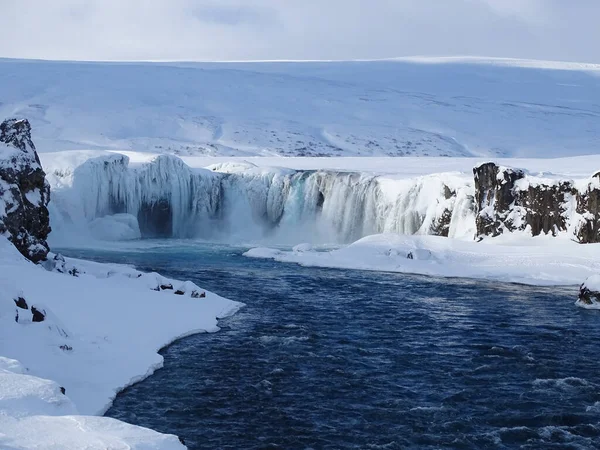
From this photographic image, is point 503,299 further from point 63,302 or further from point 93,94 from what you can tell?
point 93,94

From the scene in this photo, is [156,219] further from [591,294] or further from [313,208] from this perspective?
[591,294]

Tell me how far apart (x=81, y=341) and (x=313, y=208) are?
27685 millimetres

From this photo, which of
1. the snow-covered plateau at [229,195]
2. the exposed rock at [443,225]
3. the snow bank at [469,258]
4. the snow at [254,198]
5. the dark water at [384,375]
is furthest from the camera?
the snow at [254,198]

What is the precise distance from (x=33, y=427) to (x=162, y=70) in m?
96.8

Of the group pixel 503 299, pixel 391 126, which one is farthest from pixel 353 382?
pixel 391 126

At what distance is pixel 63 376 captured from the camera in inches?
524

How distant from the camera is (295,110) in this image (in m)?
91.2

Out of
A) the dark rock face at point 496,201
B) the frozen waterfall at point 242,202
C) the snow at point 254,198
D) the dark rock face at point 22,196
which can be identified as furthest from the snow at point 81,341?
the snow at point 254,198

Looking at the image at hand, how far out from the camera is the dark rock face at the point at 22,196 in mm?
21375

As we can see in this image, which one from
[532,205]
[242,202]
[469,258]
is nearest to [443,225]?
[532,205]

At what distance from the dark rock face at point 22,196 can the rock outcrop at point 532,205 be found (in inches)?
718

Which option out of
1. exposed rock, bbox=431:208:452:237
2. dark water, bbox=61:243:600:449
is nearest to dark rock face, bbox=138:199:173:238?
exposed rock, bbox=431:208:452:237

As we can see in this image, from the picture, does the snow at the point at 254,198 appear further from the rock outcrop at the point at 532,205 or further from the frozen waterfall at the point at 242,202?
the rock outcrop at the point at 532,205

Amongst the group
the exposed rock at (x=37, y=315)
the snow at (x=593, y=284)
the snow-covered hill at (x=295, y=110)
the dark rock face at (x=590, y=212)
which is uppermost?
the snow-covered hill at (x=295, y=110)
